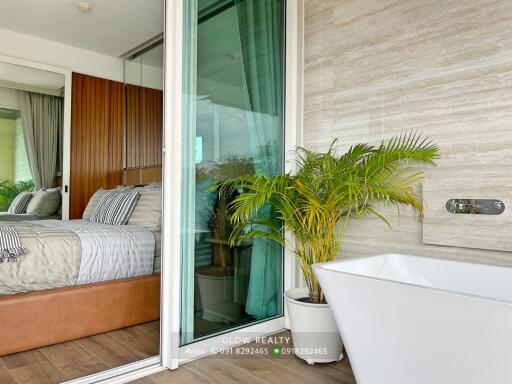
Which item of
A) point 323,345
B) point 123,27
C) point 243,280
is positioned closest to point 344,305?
point 323,345

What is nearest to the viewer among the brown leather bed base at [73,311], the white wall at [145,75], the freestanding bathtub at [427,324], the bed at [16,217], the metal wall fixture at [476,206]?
the freestanding bathtub at [427,324]

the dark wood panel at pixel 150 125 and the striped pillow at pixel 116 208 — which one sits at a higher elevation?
the dark wood panel at pixel 150 125

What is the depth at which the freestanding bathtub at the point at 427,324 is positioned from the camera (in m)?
1.19

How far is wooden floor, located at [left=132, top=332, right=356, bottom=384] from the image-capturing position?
6.37 ft

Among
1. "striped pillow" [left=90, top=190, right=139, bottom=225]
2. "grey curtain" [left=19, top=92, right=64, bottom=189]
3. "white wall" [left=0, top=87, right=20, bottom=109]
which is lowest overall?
"striped pillow" [left=90, top=190, right=139, bottom=225]

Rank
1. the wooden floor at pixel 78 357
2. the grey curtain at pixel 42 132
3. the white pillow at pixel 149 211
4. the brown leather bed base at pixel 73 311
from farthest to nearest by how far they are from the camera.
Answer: the grey curtain at pixel 42 132
the white pillow at pixel 149 211
the brown leather bed base at pixel 73 311
the wooden floor at pixel 78 357

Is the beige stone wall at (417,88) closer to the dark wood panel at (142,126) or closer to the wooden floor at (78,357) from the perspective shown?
the wooden floor at (78,357)

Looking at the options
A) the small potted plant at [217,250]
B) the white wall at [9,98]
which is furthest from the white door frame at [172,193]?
the white wall at [9,98]

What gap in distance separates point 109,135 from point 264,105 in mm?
2727

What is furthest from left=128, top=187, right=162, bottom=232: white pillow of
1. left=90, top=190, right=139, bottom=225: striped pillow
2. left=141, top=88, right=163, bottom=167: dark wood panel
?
left=141, top=88, right=163, bottom=167: dark wood panel

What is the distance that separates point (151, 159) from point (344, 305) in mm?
3646

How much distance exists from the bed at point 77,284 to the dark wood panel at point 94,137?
1833mm

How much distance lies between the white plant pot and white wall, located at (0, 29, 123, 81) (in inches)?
149

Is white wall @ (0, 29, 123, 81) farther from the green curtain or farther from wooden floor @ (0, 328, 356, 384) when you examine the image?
wooden floor @ (0, 328, 356, 384)
